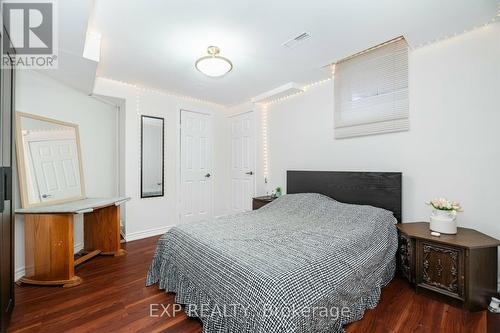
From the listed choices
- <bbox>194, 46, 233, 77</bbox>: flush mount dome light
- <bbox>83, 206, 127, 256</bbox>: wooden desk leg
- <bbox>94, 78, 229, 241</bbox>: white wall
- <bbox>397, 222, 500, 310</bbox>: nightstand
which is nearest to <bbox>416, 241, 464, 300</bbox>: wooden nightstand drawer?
<bbox>397, 222, 500, 310</bbox>: nightstand

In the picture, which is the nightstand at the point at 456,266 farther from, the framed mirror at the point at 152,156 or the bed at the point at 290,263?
the framed mirror at the point at 152,156

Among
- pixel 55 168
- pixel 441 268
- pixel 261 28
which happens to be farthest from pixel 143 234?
pixel 441 268

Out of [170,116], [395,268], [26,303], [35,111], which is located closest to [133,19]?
[35,111]

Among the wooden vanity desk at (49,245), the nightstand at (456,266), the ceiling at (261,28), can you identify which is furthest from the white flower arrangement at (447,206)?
the wooden vanity desk at (49,245)

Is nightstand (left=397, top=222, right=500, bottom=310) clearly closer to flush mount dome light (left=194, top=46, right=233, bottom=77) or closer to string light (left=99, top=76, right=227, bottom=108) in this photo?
flush mount dome light (left=194, top=46, right=233, bottom=77)

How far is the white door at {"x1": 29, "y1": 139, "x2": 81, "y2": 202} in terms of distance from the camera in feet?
8.50

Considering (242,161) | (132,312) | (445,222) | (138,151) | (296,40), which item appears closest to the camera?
(132,312)

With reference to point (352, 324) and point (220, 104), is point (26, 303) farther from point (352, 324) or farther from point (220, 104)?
point (220, 104)

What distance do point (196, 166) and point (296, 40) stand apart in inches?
112

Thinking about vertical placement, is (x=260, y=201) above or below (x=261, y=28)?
below

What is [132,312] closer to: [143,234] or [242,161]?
[143,234]

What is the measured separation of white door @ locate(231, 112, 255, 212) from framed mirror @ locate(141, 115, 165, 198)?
4.61 ft

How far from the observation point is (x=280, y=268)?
4.58 ft

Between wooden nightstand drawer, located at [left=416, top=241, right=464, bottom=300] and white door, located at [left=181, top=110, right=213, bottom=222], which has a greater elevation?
white door, located at [left=181, top=110, right=213, bottom=222]
